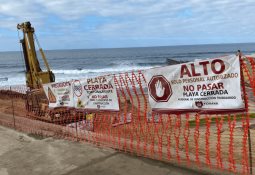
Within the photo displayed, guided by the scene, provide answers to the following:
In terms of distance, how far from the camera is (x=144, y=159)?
5566 mm

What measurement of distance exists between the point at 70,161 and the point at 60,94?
252cm

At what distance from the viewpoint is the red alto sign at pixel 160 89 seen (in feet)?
16.0

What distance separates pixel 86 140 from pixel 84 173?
207 centimetres

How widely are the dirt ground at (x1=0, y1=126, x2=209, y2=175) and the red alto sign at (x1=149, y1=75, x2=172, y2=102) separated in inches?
45.9

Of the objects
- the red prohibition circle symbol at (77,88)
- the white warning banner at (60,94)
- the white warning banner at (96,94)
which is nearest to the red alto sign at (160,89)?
the white warning banner at (96,94)

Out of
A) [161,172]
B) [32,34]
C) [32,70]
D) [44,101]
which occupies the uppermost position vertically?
[32,34]

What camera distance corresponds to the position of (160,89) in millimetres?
4992

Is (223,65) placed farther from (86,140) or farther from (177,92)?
(86,140)

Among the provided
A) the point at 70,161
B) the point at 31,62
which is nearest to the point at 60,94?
the point at 70,161

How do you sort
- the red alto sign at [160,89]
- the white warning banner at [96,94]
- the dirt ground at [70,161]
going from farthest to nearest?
1. the white warning banner at [96,94]
2. the dirt ground at [70,161]
3. the red alto sign at [160,89]

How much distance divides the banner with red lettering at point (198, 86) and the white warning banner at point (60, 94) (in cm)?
288

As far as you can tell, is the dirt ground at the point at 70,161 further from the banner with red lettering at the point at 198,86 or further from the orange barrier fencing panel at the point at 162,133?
the banner with red lettering at the point at 198,86

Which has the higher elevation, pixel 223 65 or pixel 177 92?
pixel 223 65

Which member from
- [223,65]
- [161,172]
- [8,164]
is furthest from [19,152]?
[223,65]
